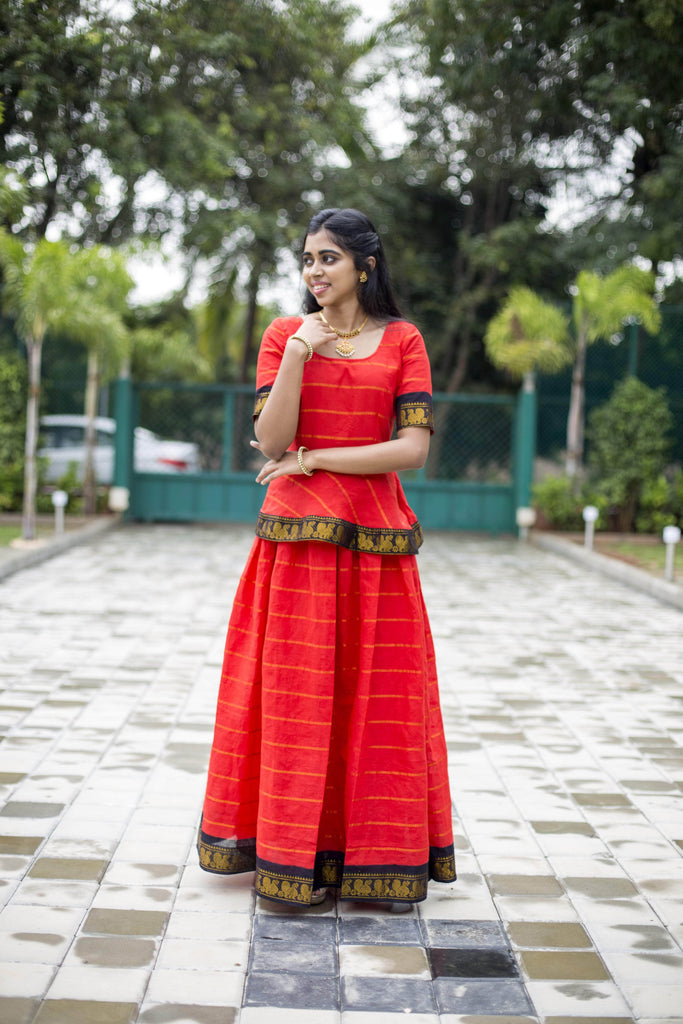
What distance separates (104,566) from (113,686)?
4.71 metres

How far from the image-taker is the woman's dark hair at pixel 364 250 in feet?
9.34

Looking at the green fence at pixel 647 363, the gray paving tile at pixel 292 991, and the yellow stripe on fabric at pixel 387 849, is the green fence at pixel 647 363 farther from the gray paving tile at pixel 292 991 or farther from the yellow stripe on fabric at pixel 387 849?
the gray paving tile at pixel 292 991

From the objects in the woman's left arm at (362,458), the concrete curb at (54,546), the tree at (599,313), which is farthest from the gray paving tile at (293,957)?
the tree at (599,313)

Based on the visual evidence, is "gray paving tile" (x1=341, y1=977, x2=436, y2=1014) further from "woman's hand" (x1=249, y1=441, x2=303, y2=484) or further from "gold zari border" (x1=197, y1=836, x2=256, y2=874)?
"woman's hand" (x1=249, y1=441, x2=303, y2=484)

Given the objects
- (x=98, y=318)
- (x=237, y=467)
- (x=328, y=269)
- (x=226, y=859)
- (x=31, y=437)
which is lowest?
(x=226, y=859)

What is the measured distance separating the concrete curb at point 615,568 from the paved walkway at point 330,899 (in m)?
2.05

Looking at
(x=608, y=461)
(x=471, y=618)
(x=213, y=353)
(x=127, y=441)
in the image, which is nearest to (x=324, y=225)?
(x=471, y=618)

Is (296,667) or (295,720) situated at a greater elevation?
(296,667)

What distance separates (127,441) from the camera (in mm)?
14188

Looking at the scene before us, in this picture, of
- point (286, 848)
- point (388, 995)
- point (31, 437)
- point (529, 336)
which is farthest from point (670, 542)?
point (388, 995)

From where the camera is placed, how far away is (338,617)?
285 centimetres

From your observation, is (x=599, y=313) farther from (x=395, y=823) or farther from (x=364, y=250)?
(x=395, y=823)

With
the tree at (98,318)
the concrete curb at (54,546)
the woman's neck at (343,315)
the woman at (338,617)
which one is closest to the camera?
the woman at (338,617)

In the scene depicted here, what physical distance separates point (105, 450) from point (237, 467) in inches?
73.5
